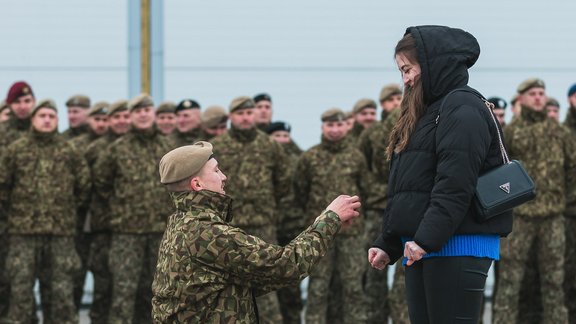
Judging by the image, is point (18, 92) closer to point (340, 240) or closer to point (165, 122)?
point (165, 122)

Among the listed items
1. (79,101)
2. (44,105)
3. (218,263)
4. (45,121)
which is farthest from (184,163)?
(79,101)

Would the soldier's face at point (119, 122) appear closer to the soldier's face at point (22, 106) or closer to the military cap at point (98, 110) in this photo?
the military cap at point (98, 110)

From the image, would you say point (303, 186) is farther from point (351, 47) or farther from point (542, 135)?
point (351, 47)

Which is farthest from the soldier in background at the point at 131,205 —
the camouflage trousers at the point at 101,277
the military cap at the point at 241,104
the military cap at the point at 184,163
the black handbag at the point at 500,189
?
the black handbag at the point at 500,189

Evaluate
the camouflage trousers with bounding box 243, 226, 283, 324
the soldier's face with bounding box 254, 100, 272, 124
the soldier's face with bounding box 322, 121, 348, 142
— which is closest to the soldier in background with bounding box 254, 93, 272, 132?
the soldier's face with bounding box 254, 100, 272, 124

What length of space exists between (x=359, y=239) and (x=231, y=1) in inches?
146

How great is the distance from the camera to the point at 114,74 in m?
12.4

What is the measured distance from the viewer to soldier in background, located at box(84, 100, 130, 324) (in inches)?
399

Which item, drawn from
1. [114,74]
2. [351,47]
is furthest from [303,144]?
[114,74]

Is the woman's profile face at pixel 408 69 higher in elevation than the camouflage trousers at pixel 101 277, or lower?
higher

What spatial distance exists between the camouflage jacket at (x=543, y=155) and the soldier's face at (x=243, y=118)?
207cm

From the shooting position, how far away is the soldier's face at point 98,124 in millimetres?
10789

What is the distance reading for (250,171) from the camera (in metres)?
9.57

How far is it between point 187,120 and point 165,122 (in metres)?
0.21
